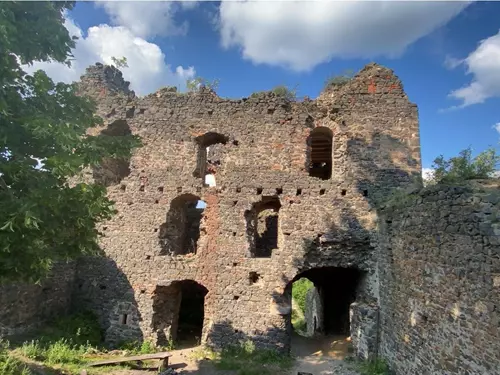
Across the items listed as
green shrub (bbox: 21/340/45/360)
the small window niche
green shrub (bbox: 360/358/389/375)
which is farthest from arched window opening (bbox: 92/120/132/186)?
green shrub (bbox: 360/358/389/375)

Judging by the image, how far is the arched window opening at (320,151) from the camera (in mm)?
12633

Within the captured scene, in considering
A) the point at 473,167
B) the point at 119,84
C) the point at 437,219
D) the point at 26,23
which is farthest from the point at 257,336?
the point at 119,84

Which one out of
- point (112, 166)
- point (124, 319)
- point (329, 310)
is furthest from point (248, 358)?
point (112, 166)

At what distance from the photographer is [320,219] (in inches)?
442

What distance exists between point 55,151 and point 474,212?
24.1ft

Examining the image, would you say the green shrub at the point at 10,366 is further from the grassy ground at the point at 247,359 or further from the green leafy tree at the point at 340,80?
the green leafy tree at the point at 340,80

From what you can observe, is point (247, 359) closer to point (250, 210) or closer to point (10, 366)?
point (250, 210)

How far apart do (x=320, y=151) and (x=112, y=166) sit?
27.4 feet

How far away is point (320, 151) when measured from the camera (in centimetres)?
1509

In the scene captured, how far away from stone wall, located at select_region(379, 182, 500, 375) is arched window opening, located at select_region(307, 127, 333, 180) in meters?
4.13

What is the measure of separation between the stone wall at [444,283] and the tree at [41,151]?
618 cm

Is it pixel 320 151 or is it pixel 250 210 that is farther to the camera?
pixel 320 151

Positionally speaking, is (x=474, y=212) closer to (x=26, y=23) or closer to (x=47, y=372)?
(x=26, y=23)

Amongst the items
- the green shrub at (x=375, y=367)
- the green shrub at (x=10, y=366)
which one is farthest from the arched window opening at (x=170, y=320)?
the green shrub at (x=375, y=367)
